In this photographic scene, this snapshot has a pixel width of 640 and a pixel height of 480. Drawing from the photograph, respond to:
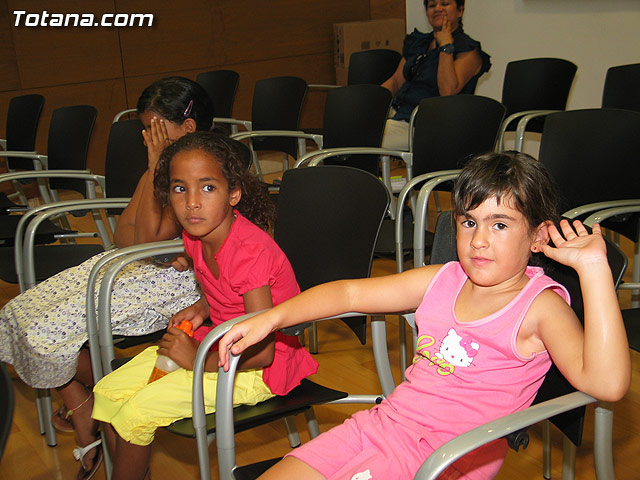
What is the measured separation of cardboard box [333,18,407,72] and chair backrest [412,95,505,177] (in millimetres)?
3078

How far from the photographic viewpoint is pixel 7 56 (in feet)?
15.7

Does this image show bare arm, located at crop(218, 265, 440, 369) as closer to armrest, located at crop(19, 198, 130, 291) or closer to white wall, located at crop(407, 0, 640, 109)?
armrest, located at crop(19, 198, 130, 291)

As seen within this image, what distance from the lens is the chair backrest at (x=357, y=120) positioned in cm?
295

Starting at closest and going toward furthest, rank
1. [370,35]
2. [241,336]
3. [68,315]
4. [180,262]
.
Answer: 1. [241,336]
2. [68,315]
3. [180,262]
4. [370,35]

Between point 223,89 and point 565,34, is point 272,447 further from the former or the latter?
point 565,34

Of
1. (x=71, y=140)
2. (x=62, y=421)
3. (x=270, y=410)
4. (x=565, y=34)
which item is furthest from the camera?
(x=565, y=34)

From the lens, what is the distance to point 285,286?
155 centimetres

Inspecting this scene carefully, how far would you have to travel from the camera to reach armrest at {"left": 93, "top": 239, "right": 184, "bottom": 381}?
1.72 m

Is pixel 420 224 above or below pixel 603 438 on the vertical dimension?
above

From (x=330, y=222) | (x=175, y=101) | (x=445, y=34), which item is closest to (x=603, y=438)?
(x=330, y=222)

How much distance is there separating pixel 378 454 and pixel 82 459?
→ 1130 mm

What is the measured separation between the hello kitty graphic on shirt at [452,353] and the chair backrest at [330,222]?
1.30 feet

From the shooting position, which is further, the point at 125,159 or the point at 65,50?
the point at 65,50

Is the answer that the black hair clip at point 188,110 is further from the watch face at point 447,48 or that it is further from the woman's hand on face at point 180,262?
the watch face at point 447,48
